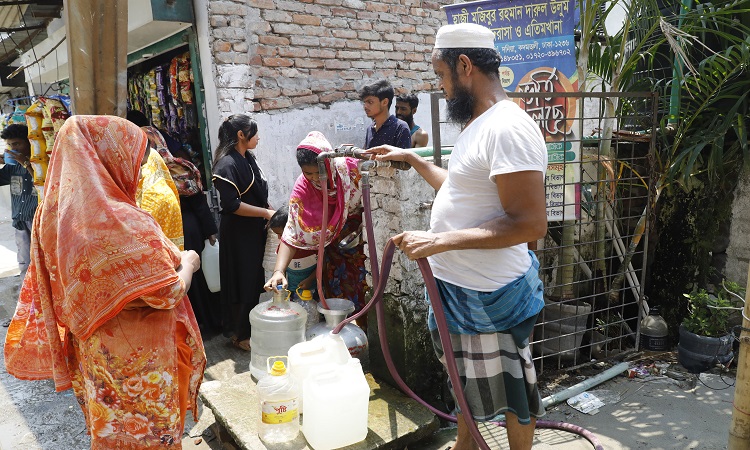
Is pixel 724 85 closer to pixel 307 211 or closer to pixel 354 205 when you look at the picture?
pixel 354 205

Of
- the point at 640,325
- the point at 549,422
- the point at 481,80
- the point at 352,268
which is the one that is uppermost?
the point at 481,80

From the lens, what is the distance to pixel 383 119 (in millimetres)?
4812

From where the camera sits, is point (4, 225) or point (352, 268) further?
point (4, 225)

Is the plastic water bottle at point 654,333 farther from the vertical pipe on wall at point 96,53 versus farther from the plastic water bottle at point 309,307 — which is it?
the vertical pipe on wall at point 96,53

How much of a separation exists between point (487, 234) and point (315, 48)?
12.9 ft

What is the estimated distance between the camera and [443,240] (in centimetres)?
188

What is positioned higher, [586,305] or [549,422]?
[586,305]

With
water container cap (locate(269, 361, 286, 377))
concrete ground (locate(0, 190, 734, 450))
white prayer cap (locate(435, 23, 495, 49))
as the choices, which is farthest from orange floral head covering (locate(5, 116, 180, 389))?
concrete ground (locate(0, 190, 734, 450))

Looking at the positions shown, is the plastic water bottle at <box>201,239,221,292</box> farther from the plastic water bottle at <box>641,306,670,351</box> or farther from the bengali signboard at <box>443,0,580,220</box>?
the plastic water bottle at <box>641,306,670,351</box>

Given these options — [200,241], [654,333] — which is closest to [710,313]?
[654,333]


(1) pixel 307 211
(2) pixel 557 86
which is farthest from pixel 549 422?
(2) pixel 557 86

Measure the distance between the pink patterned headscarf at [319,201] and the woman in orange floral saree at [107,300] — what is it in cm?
111

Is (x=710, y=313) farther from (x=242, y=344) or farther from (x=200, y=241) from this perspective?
(x=200, y=241)

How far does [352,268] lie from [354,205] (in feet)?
1.64
